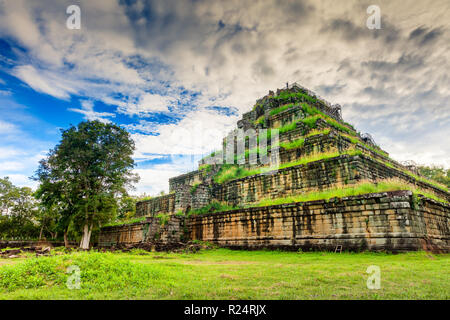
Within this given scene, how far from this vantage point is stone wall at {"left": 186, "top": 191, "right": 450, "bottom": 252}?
33.1 feet

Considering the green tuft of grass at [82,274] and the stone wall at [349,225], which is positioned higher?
the stone wall at [349,225]

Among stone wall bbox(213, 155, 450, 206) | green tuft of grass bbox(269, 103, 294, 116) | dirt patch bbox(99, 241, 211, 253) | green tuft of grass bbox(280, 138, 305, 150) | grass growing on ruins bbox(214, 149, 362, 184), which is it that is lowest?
dirt patch bbox(99, 241, 211, 253)

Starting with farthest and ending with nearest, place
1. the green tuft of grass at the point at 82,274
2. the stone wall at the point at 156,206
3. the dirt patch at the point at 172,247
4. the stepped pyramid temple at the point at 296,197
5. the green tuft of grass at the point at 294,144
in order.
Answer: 1. the stone wall at the point at 156,206
2. the green tuft of grass at the point at 294,144
3. the dirt patch at the point at 172,247
4. the stepped pyramid temple at the point at 296,197
5. the green tuft of grass at the point at 82,274

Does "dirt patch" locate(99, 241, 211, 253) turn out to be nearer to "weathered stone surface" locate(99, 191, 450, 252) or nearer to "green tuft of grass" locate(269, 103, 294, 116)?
"weathered stone surface" locate(99, 191, 450, 252)

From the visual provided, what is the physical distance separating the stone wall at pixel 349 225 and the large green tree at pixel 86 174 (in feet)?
38.6

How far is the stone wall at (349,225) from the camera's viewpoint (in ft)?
33.1

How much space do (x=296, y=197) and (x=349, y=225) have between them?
3.50 meters

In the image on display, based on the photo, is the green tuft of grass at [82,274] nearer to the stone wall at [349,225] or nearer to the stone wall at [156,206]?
the stone wall at [349,225]

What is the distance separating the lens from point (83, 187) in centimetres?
2200

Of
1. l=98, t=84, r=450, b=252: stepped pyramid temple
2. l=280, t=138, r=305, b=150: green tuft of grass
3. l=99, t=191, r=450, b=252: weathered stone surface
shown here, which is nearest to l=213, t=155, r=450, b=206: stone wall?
l=98, t=84, r=450, b=252: stepped pyramid temple

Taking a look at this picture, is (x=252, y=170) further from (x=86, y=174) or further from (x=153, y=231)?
(x=86, y=174)

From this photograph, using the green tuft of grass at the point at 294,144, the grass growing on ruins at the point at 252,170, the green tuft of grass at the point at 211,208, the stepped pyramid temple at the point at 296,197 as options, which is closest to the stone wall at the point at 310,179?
the stepped pyramid temple at the point at 296,197

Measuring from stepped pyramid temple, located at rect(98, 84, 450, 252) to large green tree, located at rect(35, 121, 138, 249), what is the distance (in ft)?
8.21
